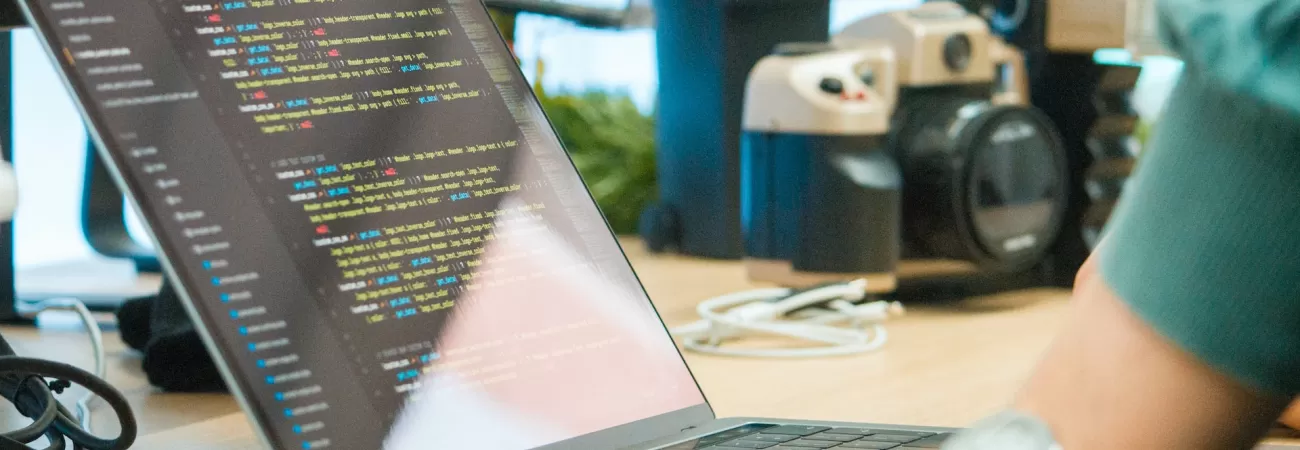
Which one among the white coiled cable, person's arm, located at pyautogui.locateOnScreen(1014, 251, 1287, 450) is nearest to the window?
the white coiled cable

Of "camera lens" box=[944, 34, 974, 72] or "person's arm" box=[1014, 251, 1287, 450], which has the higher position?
"person's arm" box=[1014, 251, 1287, 450]

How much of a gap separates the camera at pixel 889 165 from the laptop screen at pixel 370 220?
1.19ft

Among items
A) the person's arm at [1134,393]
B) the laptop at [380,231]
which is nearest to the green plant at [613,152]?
the laptop at [380,231]

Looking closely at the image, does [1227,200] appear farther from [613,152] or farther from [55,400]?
[613,152]

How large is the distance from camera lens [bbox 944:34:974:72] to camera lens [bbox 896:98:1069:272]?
3 cm

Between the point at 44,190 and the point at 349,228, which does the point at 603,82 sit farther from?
the point at 349,228

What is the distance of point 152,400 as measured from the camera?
0.60 metres

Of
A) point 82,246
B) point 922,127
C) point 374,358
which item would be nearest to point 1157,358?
point 374,358

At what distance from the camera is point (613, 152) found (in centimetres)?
121

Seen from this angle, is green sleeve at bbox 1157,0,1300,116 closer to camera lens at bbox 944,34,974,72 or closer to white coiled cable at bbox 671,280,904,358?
white coiled cable at bbox 671,280,904,358

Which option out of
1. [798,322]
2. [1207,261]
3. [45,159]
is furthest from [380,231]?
[45,159]

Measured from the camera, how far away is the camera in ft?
2.66

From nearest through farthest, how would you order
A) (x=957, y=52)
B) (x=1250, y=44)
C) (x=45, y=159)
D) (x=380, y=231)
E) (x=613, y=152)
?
(x=1250, y=44) → (x=380, y=231) → (x=957, y=52) → (x=45, y=159) → (x=613, y=152)

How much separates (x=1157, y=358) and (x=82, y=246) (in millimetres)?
1018
